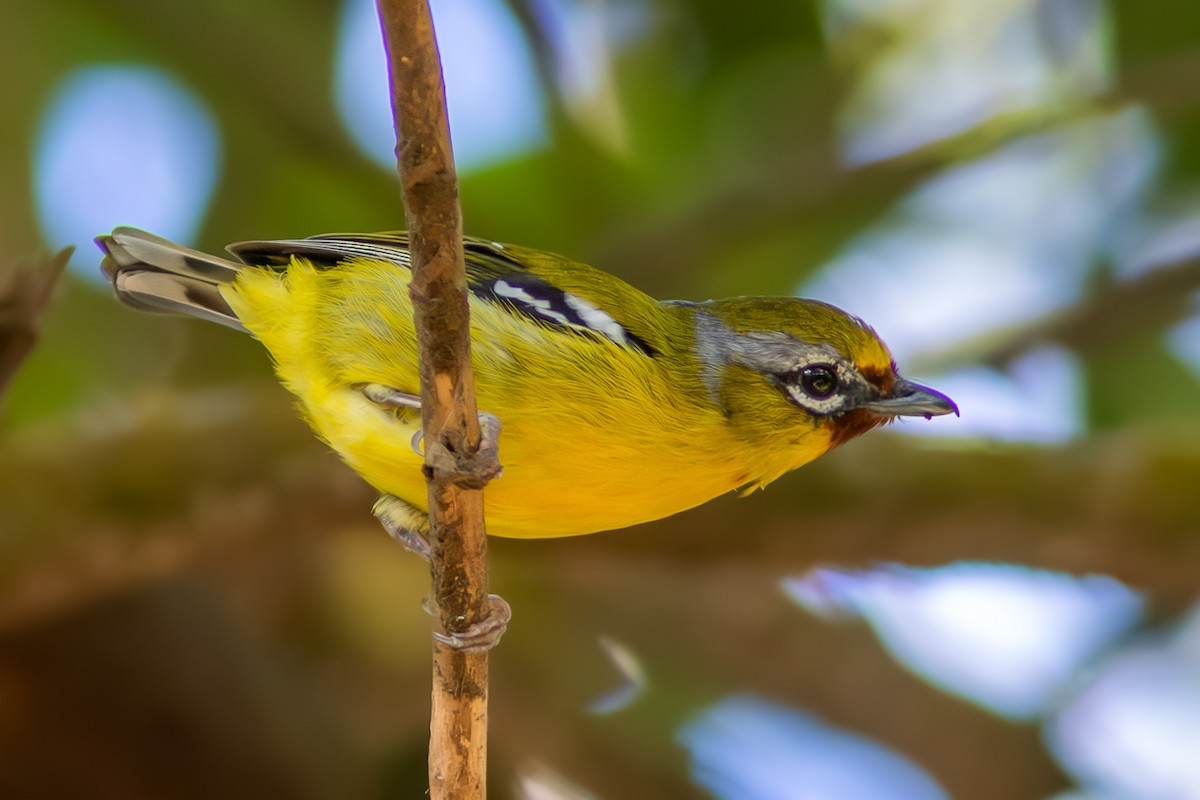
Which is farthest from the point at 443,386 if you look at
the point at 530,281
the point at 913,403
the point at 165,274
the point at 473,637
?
the point at 165,274

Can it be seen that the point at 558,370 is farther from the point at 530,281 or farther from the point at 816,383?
the point at 816,383

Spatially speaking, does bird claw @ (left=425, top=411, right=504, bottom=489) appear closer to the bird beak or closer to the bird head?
the bird head

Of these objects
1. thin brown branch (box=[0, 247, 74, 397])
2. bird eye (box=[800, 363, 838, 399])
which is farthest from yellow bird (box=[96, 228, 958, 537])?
thin brown branch (box=[0, 247, 74, 397])

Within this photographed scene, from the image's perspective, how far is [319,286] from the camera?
11.8ft

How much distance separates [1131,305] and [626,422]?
3543mm

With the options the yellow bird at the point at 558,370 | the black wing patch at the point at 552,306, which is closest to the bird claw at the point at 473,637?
the yellow bird at the point at 558,370

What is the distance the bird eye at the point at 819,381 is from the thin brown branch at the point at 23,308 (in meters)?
1.95

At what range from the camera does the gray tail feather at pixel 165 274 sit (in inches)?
151

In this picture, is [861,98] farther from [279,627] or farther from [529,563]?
[279,627]

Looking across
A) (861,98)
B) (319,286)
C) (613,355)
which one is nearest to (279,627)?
(319,286)

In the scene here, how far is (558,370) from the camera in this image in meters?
3.24

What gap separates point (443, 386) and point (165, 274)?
5.63 feet

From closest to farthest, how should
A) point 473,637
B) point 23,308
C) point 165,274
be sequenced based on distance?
point 473,637 → point 23,308 → point 165,274

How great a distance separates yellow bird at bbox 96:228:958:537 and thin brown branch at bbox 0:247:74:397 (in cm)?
37
